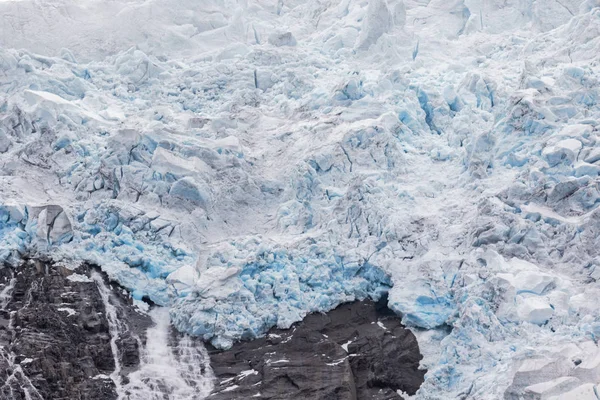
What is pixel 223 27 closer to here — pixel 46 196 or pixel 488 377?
pixel 46 196

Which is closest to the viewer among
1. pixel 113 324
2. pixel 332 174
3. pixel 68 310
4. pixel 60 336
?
pixel 60 336

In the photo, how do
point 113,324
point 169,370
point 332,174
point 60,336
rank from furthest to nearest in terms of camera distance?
point 332,174
point 113,324
point 169,370
point 60,336

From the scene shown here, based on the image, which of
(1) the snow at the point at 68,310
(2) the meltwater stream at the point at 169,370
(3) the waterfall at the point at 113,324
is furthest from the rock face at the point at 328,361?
(1) the snow at the point at 68,310

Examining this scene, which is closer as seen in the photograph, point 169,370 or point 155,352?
point 169,370

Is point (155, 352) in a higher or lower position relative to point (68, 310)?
lower

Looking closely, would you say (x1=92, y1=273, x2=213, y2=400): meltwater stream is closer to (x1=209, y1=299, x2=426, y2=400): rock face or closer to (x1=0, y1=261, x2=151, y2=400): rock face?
(x1=0, y1=261, x2=151, y2=400): rock face

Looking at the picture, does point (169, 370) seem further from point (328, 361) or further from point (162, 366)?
point (328, 361)

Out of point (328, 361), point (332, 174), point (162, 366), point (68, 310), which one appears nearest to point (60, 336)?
point (68, 310)
